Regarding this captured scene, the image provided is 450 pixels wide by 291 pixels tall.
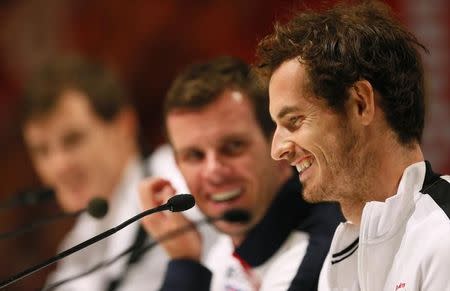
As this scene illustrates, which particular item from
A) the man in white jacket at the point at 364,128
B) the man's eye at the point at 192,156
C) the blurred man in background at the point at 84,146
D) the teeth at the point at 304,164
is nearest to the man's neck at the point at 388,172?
the man in white jacket at the point at 364,128

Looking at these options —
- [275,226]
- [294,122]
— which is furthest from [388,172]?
[275,226]

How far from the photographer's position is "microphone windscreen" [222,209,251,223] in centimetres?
238

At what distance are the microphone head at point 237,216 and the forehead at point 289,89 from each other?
0.63m

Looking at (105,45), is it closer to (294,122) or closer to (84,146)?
(84,146)

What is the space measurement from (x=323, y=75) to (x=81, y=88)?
94.6 inches

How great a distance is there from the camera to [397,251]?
1687mm

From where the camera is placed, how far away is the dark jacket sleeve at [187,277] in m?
2.37

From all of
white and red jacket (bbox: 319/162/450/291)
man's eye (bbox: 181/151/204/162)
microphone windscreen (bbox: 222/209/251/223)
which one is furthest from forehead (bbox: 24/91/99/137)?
white and red jacket (bbox: 319/162/450/291)

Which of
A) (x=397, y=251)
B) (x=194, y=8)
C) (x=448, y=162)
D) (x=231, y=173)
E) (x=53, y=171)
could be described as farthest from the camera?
(x=194, y=8)

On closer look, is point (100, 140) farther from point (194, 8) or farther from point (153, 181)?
point (153, 181)

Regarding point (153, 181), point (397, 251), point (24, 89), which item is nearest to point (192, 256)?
point (153, 181)

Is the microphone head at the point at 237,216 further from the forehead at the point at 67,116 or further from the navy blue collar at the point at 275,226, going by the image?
the forehead at the point at 67,116

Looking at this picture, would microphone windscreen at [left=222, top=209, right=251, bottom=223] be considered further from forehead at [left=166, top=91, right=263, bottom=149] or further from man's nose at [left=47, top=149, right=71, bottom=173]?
man's nose at [left=47, top=149, right=71, bottom=173]

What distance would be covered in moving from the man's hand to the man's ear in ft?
2.97
